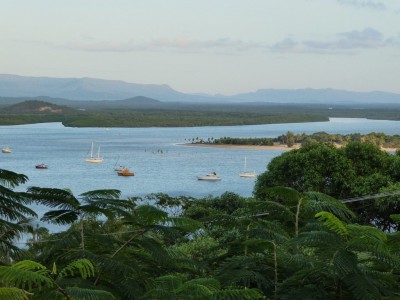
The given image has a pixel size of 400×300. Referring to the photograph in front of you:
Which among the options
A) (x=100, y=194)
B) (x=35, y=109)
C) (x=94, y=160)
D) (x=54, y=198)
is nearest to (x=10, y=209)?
(x=54, y=198)

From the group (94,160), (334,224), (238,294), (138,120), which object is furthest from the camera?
(138,120)

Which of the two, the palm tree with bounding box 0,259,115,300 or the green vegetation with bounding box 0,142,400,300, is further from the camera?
the green vegetation with bounding box 0,142,400,300

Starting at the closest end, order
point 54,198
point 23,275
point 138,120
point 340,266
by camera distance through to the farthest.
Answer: point 23,275, point 340,266, point 54,198, point 138,120

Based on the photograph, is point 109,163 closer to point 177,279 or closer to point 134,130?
point 134,130

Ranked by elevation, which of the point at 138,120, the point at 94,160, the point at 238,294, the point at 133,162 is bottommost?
the point at 133,162

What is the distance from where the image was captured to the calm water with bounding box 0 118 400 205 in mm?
57344

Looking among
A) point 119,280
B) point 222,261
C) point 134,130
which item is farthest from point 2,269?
point 134,130

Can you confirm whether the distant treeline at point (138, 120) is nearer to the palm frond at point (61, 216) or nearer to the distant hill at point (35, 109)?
the distant hill at point (35, 109)

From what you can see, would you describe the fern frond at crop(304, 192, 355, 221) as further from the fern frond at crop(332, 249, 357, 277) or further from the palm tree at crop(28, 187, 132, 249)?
the palm tree at crop(28, 187, 132, 249)

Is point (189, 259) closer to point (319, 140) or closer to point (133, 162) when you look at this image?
point (133, 162)

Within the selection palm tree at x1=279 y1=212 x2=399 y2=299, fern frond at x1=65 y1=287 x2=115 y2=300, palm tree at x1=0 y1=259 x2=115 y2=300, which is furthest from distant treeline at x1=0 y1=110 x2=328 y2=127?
fern frond at x1=65 y1=287 x2=115 y2=300

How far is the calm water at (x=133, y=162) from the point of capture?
57.3m

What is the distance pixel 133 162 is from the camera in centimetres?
7638

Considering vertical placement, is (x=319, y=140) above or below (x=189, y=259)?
below
